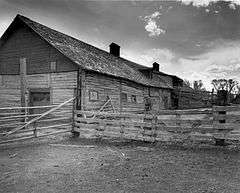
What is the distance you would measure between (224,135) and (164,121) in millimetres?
2247

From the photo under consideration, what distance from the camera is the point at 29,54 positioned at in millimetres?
17000

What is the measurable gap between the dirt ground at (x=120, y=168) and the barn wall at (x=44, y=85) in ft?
21.6

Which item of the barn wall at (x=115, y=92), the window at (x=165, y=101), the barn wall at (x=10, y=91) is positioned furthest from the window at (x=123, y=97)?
the window at (x=165, y=101)

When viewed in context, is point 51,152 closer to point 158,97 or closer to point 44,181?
point 44,181

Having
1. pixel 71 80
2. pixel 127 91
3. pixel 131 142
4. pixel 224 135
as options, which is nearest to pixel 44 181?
pixel 131 142

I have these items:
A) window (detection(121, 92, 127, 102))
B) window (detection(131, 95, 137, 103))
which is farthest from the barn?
window (detection(131, 95, 137, 103))

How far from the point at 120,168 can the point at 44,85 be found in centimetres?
1184

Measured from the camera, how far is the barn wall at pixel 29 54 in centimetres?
1603

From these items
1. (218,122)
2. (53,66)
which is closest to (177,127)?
(218,122)

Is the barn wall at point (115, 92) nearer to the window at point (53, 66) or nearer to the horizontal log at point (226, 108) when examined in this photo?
the window at point (53, 66)

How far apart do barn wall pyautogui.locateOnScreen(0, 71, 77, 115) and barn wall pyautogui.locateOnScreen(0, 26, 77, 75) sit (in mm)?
397

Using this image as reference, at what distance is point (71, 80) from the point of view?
1570 centimetres

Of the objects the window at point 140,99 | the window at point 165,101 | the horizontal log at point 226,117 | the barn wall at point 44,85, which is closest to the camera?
the horizontal log at point 226,117

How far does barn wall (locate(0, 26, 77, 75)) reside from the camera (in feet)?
52.6
